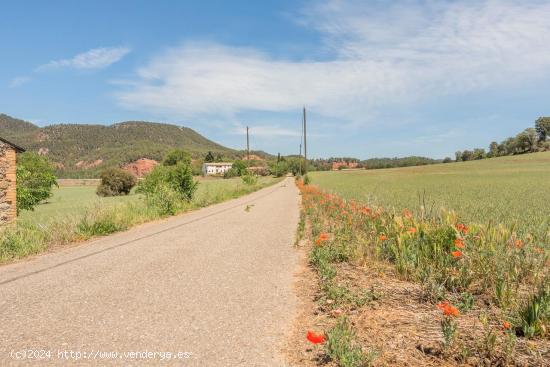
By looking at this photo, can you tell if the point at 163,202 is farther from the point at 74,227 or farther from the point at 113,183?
the point at 113,183

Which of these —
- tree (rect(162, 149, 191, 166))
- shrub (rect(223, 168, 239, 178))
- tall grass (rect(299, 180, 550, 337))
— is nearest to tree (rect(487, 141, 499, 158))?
shrub (rect(223, 168, 239, 178))

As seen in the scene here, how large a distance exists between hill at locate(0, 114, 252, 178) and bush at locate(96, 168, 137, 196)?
5019 cm

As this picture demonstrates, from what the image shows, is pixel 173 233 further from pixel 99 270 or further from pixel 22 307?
pixel 22 307

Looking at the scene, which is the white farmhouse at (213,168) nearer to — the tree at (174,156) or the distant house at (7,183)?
the tree at (174,156)

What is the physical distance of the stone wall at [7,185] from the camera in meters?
12.2

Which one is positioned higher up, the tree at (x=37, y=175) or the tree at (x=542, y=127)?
the tree at (x=542, y=127)

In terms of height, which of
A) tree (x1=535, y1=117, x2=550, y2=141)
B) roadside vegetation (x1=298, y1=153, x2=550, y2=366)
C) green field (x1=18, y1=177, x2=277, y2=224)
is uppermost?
tree (x1=535, y1=117, x2=550, y2=141)

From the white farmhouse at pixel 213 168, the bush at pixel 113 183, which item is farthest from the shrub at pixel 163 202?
the white farmhouse at pixel 213 168

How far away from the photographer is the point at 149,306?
4602mm

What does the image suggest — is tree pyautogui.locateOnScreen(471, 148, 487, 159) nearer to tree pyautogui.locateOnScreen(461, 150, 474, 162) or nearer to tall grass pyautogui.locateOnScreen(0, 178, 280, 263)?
tree pyautogui.locateOnScreen(461, 150, 474, 162)

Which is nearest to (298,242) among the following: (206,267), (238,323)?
(206,267)

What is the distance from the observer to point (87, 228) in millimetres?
11102

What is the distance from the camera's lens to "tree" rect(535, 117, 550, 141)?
100438 mm

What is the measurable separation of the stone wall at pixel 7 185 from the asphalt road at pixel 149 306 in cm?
536
